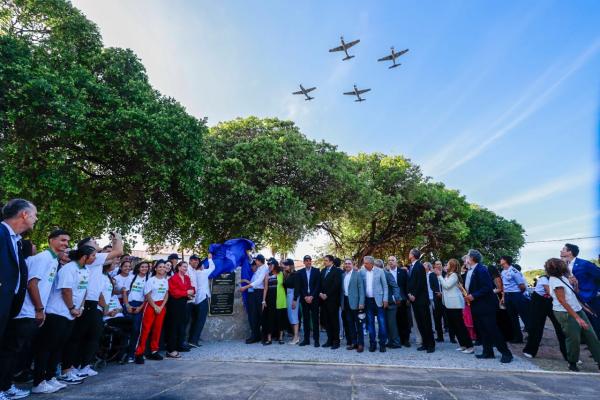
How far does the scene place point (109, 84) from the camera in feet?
42.9

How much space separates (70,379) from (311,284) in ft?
16.9

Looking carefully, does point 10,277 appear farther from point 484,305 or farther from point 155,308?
point 484,305

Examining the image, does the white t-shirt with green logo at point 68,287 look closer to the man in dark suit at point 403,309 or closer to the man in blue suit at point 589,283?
the man in dark suit at point 403,309

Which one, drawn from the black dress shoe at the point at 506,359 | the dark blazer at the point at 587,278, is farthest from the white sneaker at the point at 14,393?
the dark blazer at the point at 587,278

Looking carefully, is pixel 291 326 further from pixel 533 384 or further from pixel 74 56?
pixel 74 56

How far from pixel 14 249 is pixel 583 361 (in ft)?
31.3

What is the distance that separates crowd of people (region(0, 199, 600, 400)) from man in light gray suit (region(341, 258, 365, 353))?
0.08 feet

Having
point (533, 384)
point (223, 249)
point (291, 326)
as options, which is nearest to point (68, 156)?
point (223, 249)

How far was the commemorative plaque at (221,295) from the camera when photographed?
9.28 m

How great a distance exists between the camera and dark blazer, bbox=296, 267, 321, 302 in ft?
27.4

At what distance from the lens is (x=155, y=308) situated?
6578mm

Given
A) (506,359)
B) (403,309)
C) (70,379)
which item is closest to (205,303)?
(70,379)

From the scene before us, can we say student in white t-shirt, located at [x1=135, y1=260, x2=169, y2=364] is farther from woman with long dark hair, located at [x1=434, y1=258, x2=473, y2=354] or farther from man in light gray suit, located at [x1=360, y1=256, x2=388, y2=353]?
woman with long dark hair, located at [x1=434, y1=258, x2=473, y2=354]

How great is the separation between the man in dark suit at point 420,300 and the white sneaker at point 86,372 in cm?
625
